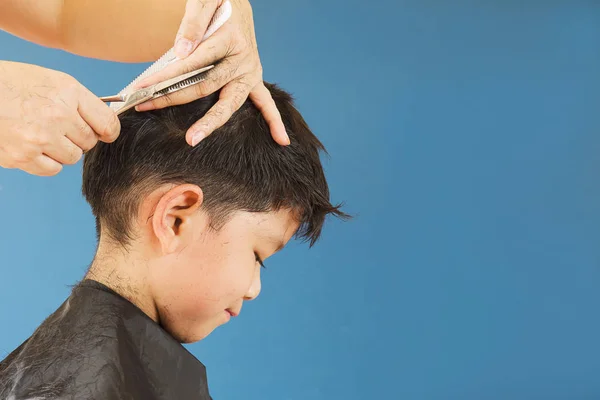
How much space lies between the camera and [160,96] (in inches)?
29.8

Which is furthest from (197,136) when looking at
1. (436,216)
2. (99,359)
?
(436,216)

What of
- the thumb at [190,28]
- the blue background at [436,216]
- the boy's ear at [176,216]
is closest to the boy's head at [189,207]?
the boy's ear at [176,216]

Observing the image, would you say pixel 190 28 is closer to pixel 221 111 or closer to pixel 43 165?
pixel 221 111

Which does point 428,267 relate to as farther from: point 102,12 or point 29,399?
point 29,399

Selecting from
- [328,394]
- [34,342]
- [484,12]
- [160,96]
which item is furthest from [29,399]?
[484,12]

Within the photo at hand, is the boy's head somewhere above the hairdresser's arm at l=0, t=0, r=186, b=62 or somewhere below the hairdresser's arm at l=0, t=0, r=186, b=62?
below

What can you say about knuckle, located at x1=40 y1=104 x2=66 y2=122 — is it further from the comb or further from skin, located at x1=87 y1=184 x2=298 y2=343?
skin, located at x1=87 y1=184 x2=298 y2=343

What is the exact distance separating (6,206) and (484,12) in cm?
161

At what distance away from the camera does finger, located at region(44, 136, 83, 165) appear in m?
0.66

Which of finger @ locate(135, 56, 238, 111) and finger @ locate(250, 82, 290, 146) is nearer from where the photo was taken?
finger @ locate(135, 56, 238, 111)

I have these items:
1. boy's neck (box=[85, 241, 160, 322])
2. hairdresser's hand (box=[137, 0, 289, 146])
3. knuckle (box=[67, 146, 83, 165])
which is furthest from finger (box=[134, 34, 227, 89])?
boy's neck (box=[85, 241, 160, 322])

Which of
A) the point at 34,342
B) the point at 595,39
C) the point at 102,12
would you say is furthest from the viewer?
the point at 595,39

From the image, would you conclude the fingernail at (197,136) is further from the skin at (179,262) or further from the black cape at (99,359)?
the black cape at (99,359)

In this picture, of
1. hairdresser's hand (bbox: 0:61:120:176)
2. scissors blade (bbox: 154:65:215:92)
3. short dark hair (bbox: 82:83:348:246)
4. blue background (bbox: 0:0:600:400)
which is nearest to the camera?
hairdresser's hand (bbox: 0:61:120:176)
